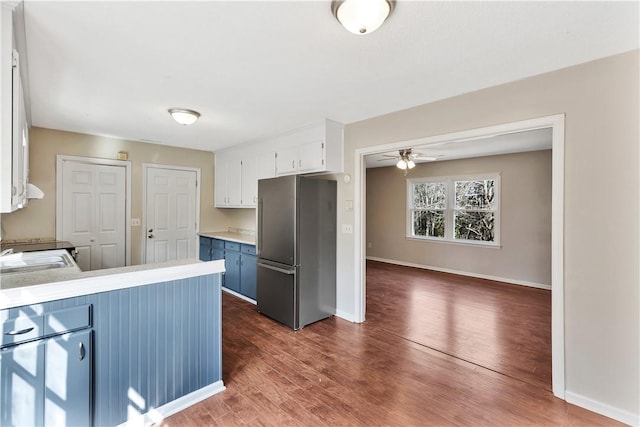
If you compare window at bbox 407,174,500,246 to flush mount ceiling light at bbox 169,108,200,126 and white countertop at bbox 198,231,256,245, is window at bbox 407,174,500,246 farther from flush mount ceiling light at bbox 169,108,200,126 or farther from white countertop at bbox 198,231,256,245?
flush mount ceiling light at bbox 169,108,200,126

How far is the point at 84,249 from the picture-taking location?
4.15 m

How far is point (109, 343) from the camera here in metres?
1.75

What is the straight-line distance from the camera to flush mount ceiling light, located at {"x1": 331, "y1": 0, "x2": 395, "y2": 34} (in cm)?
143

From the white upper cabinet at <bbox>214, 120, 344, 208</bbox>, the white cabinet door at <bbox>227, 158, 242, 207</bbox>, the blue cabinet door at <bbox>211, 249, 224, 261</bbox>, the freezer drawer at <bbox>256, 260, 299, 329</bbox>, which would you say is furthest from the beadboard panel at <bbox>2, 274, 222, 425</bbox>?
the white cabinet door at <bbox>227, 158, 242, 207</bbox>

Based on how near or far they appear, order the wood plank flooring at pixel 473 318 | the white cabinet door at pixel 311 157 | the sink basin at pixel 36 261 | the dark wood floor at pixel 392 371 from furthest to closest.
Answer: the white cabinet door at pixel 311 157
the wood plank flooring at pixel 473 318
the sink basin at pixel 36 261
the dark wood floor at pixel 392 371

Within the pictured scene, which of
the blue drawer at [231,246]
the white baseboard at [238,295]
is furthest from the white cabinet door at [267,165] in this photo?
the white baseboard at [238,295]

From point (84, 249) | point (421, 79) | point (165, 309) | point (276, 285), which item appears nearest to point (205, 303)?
point (165, 309)

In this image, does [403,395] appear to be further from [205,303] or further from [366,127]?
[366,127]

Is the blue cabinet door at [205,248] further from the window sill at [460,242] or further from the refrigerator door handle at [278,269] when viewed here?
the window sill at [460,242]

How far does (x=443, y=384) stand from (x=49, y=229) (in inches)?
192

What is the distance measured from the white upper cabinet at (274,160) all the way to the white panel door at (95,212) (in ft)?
4.91

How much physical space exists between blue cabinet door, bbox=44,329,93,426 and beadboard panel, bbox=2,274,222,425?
0.15 ft

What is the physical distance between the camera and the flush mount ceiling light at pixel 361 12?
4.70 ft

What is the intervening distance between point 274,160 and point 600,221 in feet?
11.3
